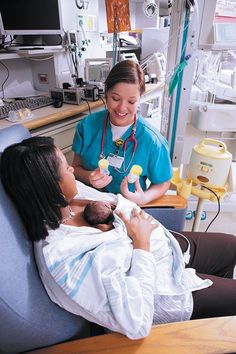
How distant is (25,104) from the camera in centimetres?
194

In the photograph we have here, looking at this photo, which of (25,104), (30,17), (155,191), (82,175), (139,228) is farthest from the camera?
(30,17)

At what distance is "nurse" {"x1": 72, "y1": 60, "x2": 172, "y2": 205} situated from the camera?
1203mm

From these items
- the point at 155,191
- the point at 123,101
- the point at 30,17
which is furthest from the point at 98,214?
the point at 30,17

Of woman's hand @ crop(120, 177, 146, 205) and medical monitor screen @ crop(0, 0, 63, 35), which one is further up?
medical monitor screen @ crop(0, 0, 63, 35)

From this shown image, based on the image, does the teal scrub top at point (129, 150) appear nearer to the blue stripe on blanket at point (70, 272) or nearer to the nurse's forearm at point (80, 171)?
the nurse's forearm at point (80, 171)

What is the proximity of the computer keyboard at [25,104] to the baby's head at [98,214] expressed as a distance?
3.74 feet

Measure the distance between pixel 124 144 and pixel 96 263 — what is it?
74 centimetres

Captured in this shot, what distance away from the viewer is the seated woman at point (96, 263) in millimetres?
661

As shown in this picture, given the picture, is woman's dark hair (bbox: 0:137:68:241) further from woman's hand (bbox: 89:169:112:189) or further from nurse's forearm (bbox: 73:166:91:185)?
nurse's forearm (bbox: 73:166:91:185)

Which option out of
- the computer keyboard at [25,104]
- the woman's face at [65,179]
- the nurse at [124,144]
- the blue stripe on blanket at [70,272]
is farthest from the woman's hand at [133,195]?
the computer keyboard at [25,104]

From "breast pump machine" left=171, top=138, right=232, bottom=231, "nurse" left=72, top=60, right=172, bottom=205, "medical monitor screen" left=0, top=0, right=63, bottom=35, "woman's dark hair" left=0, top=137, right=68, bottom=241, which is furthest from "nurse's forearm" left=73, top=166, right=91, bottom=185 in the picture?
"medical monitor screen" left=0, top=0, right=63, bottom=35

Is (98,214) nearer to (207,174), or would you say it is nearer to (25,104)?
(207,174)

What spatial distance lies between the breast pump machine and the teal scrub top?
15 cm

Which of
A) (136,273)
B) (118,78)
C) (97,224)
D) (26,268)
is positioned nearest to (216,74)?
(118,78)
